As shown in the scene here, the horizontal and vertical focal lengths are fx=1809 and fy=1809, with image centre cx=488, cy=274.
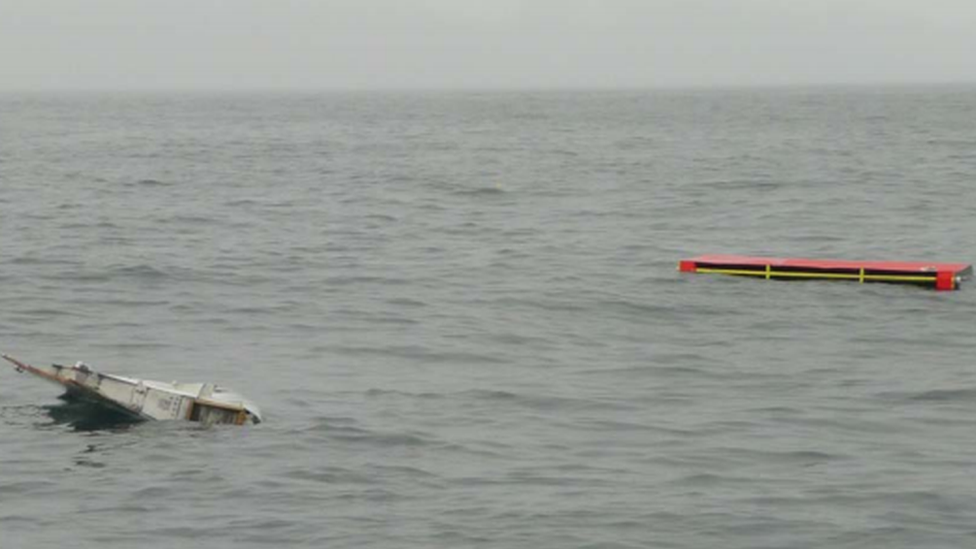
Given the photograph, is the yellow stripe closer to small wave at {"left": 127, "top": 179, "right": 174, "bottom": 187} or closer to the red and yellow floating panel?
the red and yellow floating panel

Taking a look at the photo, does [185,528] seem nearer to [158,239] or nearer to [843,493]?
[843,493]

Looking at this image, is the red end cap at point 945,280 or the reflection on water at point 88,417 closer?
the reflection on water at point 88,417

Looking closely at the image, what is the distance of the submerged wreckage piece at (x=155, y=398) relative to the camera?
32.4 metres

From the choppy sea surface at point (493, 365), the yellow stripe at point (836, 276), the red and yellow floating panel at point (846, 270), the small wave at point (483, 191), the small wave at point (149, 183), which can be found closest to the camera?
the choppy sea surface at point (493, 365)

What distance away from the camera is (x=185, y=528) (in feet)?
86.9

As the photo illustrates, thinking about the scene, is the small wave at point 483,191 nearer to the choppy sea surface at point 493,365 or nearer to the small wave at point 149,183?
the choppy sea surface at point 493,365

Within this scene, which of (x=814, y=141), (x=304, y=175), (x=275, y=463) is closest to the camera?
(x=275, y=463)

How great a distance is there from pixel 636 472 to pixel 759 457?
2293mm

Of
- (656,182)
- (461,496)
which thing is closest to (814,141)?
(656,182)

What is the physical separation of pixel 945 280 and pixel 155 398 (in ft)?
83.6

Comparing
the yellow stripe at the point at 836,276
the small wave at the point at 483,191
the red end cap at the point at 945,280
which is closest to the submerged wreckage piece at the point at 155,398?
the yellow stripe at the point at 836,276

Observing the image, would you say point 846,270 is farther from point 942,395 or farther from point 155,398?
point 155,398

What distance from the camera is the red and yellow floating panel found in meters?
50.2

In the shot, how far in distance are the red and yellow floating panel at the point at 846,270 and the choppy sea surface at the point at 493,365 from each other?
2.13 ft
